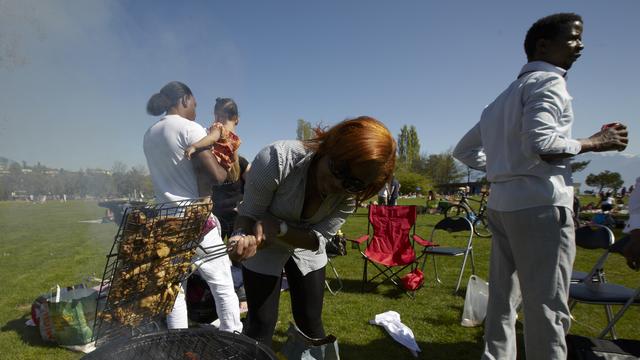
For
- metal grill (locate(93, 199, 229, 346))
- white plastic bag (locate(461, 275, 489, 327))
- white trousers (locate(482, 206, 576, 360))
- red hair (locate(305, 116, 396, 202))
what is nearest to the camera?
metal grill (locate(93, 199, 229, 346))

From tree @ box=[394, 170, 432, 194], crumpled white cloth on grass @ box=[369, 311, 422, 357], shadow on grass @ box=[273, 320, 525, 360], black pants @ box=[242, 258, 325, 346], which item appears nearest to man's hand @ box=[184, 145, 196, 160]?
black pants @ box=[242, 258, 325, 346]

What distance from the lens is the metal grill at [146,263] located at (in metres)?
1.09

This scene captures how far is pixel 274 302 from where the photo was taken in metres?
1.84

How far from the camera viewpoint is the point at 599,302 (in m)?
2.56

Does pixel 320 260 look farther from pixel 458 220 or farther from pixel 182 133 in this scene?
pixel 458 220

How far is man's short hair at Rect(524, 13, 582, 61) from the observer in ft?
6.48

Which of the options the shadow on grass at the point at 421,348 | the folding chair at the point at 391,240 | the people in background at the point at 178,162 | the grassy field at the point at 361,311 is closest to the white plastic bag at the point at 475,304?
the grassy field at the point at 361,311

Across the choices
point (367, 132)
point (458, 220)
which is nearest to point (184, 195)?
point (367, 132)

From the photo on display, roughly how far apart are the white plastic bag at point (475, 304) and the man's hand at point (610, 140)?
77.9 inches

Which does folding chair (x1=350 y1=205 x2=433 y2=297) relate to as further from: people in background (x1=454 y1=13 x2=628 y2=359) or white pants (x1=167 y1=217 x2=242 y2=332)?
people in background (x1=454 y1=13 x2=628 y2=359)

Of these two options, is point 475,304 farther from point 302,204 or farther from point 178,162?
point 178,162

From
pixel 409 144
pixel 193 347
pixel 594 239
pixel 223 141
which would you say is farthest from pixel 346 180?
pixel 409 144

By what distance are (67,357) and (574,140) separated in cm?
408

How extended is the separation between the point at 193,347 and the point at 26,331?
3281 millimetres
